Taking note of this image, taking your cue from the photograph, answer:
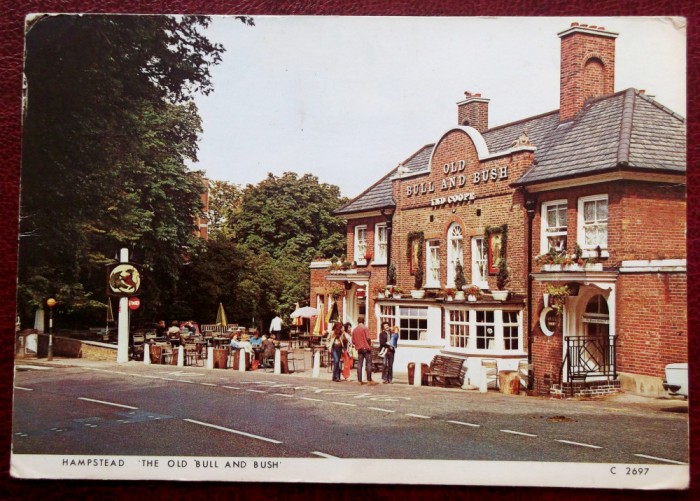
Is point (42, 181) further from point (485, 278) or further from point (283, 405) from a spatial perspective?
point (485, 278)

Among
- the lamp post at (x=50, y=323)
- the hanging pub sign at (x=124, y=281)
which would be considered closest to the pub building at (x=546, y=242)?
the hanging pub sign at (x=124, y=281)

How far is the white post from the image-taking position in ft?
14.1

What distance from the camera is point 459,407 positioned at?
4031 millimetres

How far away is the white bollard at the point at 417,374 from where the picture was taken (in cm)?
429

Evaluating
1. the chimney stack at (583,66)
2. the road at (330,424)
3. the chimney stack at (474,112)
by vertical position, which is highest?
the chimney stack at (583,66)

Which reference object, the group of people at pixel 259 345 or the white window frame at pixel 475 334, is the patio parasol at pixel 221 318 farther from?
the white window frame at pixel 475 334

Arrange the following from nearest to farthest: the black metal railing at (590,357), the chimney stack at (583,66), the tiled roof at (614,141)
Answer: the chimney stack at (583,66), the tiled roof at (614,141), the black metal railing at (590,357)

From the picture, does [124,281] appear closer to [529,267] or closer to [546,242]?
[529,267]

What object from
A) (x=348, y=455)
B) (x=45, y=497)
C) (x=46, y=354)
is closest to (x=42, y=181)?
(x=46, y=354)

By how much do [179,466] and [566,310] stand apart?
2343mm

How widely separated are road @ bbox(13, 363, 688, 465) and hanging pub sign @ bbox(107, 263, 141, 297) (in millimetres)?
519

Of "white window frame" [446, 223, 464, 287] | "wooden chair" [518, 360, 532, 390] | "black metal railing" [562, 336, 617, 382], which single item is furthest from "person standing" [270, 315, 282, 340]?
"black metal railing" [562, 336, 617, 382]

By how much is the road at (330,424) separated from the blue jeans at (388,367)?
0.20 m

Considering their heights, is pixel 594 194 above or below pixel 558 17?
below
